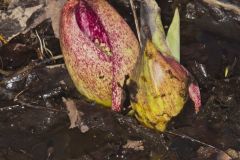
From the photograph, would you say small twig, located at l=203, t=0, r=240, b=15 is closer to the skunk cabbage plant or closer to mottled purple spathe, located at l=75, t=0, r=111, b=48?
the skunk cabbage plant

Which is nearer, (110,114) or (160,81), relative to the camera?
(160,81)

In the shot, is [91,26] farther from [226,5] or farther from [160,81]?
[226,5]

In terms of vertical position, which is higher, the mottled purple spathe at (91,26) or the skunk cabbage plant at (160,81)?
the mottled purple spathe at (91,26)

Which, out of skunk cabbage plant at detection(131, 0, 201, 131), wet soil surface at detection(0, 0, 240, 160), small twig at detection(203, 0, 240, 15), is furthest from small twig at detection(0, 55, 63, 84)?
small twig at detection(203, 0, 240, 15)

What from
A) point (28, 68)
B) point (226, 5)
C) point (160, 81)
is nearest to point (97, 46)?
point (160, 81)

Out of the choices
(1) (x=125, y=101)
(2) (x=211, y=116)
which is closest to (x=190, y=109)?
(2) (x=211, y=116)

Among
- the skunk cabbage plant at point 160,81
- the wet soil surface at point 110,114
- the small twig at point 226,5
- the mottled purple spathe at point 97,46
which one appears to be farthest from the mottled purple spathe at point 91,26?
the small twig at point 226,5

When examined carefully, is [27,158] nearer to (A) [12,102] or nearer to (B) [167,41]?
(A) [12,102]

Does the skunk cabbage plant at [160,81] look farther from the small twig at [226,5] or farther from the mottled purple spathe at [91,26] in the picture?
the small twig at [226,5]
